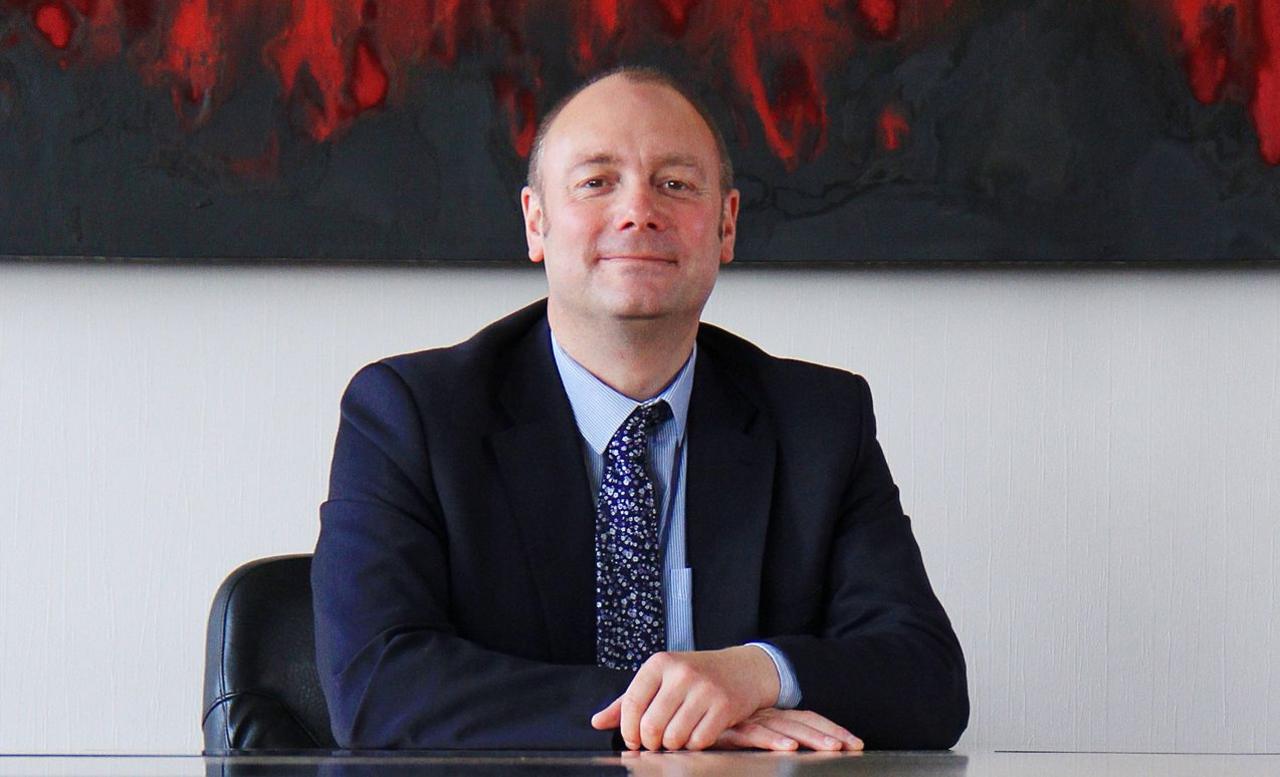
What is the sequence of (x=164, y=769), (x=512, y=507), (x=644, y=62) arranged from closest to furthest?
(x=164, y=769)
(x=512, y=507)
(x=644, y=62)

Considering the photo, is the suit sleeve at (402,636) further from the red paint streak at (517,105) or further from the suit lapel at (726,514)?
the red paint streak at (517,105)

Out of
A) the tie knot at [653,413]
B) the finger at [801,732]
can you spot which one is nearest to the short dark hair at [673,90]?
the tie knot at [653,413]

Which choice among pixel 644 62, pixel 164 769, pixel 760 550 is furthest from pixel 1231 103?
pixel 164 769

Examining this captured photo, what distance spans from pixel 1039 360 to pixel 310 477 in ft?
3.66

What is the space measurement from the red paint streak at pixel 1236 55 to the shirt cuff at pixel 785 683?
117cm

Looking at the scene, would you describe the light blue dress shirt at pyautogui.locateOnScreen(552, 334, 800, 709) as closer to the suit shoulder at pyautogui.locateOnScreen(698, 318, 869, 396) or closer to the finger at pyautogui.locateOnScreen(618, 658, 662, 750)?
the suit shoulder at pyautogui.locateOnScreen(698, 318, 869, 396)

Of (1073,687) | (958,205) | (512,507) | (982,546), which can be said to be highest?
(958,205)

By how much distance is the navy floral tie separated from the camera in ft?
5.30

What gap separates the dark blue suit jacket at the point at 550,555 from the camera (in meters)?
1.43

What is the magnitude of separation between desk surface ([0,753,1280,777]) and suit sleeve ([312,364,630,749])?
215 mm

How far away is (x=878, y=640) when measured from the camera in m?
1.56

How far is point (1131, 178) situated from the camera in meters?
2.14

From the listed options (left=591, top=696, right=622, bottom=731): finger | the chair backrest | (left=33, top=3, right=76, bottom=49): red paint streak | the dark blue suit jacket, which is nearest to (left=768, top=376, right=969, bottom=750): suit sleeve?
the dark blue suit jacket

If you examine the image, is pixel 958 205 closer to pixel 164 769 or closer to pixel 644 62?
pixel 644 62
